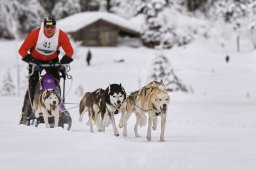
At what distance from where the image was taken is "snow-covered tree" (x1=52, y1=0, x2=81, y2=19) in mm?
69812

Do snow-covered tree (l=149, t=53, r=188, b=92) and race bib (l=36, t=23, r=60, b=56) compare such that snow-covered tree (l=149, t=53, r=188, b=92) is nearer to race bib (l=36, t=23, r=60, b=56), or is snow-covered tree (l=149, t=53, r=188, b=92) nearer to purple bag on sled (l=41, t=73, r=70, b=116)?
race bib (l=36, t=23, r=60, b=56)

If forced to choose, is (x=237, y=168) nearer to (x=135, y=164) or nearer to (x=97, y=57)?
(x=135, y=164)

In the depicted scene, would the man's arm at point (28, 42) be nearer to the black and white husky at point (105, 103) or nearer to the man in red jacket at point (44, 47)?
the man in red jacket at point (44, 47)

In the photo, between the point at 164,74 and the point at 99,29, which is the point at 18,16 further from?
the point at 164,74

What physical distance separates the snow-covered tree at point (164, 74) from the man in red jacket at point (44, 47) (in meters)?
18.0

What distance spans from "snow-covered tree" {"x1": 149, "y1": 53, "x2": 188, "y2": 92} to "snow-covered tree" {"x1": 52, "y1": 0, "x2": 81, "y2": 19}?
44072mm

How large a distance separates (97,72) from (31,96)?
29.3m

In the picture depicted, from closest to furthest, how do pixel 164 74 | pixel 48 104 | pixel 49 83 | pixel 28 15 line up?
pixel 48 104 < pixel 49 83 < pixel 164 74 < pixel 28 15

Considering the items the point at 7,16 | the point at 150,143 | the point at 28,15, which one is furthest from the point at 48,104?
the point at 28,15

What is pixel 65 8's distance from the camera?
70125 mm

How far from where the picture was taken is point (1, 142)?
5949 millimetres

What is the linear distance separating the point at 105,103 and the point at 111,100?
0.26m

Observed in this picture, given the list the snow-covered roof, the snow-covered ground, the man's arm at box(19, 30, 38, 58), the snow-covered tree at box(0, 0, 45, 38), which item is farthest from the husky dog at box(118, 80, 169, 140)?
the snow-covered roof

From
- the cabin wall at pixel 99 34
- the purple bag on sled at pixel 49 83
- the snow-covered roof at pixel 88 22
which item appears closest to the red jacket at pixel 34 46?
the purple bag on sled at pixel 49 83
